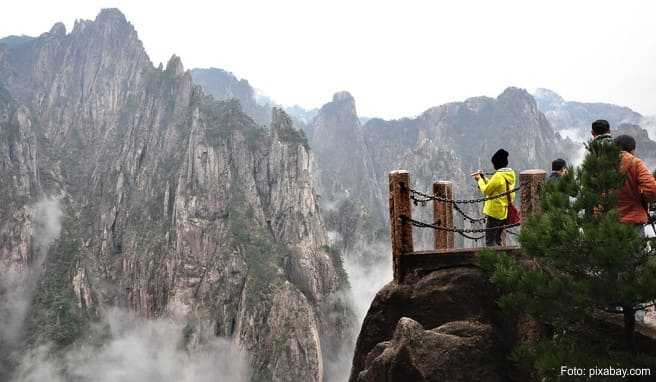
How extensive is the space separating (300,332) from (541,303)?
319 ft

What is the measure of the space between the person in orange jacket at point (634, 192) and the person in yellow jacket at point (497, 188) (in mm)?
3447

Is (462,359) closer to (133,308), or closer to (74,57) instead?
(133,308)

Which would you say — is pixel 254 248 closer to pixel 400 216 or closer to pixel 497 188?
pixel 400 216

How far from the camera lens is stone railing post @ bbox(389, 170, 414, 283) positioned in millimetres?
10531

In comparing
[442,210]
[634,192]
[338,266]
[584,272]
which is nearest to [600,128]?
[634,192]

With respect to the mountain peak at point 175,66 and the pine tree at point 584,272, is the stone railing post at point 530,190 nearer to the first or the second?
the pine tree at point 584,272

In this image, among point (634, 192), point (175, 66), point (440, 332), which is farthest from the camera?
point (175, 66)

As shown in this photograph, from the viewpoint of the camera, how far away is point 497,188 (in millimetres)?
10328

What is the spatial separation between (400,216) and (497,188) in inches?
80.8

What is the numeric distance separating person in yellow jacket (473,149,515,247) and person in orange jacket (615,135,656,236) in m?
3.45

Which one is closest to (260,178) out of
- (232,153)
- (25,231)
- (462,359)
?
(232,153)

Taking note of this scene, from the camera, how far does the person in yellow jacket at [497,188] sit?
10.3 m

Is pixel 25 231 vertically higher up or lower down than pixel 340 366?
higher up

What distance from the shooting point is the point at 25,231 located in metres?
130
